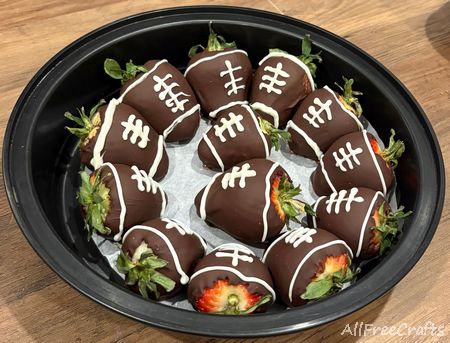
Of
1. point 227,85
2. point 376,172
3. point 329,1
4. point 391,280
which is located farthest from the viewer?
point 329,1

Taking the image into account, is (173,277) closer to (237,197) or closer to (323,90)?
(237,197)

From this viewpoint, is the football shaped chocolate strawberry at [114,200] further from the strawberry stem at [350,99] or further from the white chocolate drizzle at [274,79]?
the strawberry stem at [350,99]

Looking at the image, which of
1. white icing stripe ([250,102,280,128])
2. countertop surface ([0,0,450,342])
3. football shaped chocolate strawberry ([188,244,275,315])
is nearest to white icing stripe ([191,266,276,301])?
football shaped chocolate strawberry ([188,244,275,315])

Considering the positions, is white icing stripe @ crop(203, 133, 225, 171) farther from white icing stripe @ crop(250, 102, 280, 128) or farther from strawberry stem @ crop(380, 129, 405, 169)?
strawberry stem @ crop(380, 129, 405, 169)

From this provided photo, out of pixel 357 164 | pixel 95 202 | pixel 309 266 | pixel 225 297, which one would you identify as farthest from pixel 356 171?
pixel 95 202

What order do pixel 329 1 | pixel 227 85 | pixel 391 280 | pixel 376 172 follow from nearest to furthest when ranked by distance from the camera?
1. pixel 391 280
2. pixel 376 172
3. pixel 227 85
4. pixel 329 1

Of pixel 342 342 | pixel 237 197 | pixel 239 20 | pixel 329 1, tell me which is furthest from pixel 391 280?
pixel 329 1

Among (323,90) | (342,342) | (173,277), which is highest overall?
(323,90)
